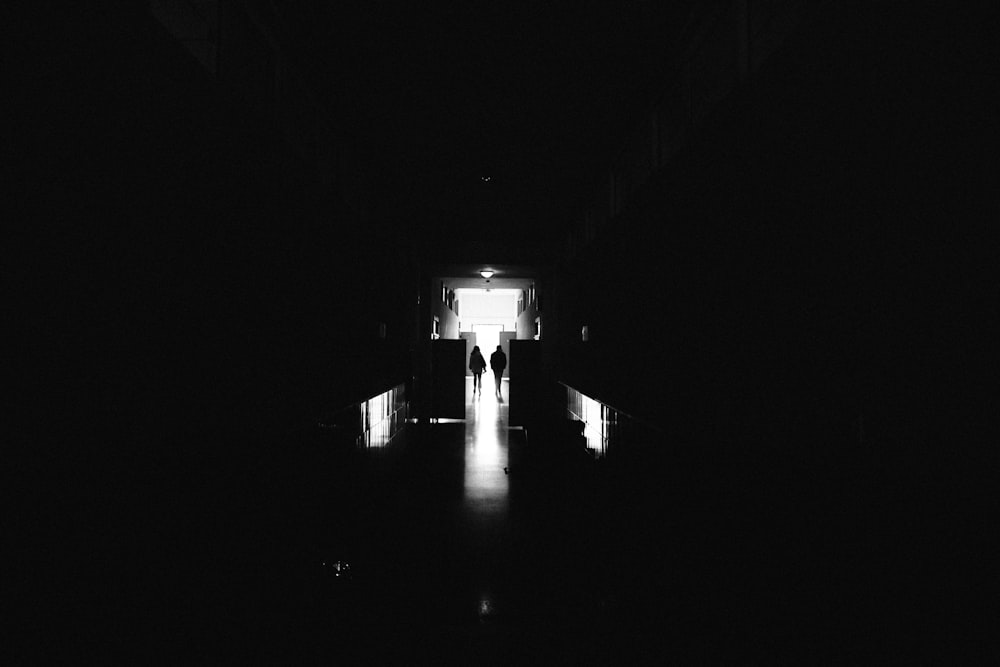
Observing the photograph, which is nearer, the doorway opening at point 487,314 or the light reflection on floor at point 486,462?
the light reflection on floor at point 486,462

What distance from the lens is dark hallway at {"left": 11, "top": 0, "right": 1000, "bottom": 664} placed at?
5.68ft

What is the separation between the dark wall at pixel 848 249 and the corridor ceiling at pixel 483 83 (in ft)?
3.95

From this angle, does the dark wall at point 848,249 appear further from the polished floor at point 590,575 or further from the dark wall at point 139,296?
the dark wall at point 139,296

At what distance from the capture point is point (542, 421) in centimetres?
600

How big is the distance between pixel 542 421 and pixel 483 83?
10.4 ft

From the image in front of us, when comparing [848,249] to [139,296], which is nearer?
[848,249]

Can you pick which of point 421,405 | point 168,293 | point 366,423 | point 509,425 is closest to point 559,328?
point 509,425

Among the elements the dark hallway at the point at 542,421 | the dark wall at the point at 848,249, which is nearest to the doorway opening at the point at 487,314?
the dark hallway at the point at 542,421

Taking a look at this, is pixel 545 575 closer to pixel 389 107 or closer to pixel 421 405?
pixel 389 107

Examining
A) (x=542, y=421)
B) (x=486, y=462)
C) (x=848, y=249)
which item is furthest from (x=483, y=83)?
Result: (x=486, y=462)

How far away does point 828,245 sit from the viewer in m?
2.21

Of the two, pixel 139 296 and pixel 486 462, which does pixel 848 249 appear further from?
pixel 486 462

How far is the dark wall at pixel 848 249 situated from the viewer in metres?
1.59

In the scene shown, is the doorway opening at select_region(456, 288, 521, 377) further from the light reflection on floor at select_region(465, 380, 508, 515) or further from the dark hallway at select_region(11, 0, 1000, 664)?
the dark hallway at select_region(11, 0, 1000, 664)
